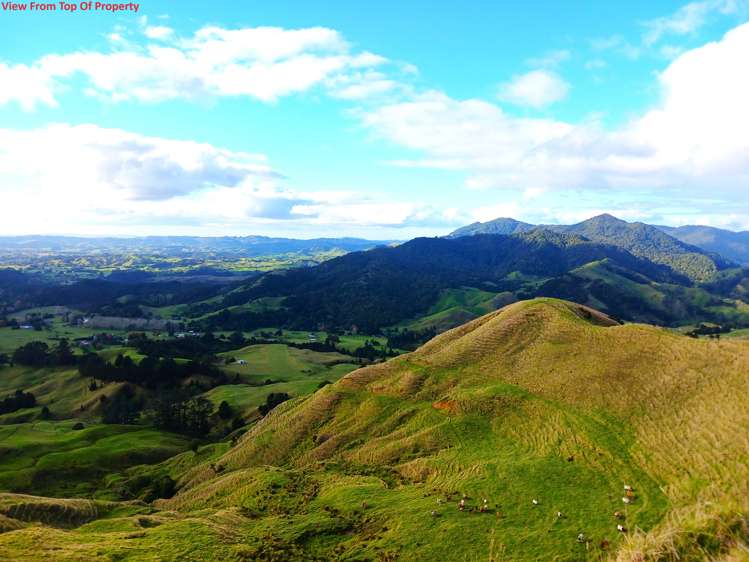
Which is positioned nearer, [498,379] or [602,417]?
[602,417]

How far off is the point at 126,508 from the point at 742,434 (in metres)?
67.7

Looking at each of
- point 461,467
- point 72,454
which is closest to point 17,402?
point 72,454

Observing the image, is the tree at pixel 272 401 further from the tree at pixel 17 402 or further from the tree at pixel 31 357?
the tree at pixel 31 357

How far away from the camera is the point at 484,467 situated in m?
46.2

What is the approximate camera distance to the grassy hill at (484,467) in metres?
32.4

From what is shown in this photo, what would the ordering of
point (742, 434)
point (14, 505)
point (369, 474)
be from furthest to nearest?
point (369, 474) → point (14, 505) → point (742, 434)

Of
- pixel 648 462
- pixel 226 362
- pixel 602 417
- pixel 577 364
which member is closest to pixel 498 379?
pixel 577 364

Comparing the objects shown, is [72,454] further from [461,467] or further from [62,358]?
[62,358]

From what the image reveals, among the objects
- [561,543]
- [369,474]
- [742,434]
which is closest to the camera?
[561,543]

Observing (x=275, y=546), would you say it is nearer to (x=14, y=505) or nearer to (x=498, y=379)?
(x=14, y=505)

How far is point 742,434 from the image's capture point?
42.2 m

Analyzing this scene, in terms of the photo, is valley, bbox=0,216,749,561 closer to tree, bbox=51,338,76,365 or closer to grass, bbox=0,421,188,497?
grass, bbox=0,421,188,497

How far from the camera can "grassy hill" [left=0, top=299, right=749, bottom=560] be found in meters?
32.4

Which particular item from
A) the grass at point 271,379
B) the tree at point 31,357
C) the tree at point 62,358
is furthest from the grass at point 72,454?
the tree at point 31,357
